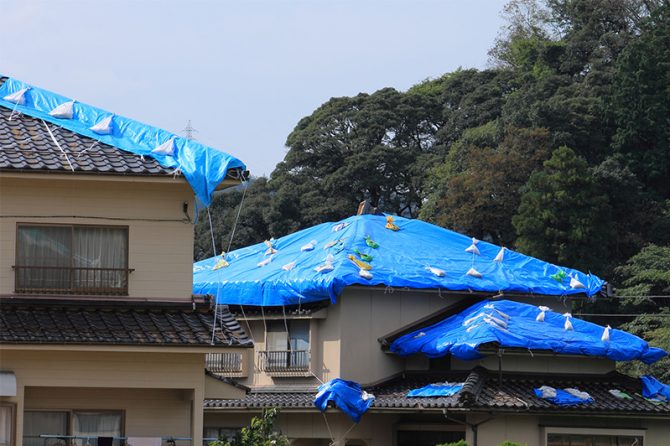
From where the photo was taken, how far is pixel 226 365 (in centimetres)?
3531

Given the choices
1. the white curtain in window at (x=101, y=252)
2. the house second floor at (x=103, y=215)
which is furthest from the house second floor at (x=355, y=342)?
the white curtain in window at (x=101, y=252)

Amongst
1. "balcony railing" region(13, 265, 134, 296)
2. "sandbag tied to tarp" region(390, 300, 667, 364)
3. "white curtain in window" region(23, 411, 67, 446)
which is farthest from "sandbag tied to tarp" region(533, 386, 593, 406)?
"white curtain in window" region(23, 411, 67, 446)

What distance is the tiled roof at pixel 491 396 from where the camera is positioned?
28.8 metres

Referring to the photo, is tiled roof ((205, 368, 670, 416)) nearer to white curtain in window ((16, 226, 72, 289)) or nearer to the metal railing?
the metal railing

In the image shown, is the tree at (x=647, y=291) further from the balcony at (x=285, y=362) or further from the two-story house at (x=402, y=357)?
the balcony at (x=285, y=362)

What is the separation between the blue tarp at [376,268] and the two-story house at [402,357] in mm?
46

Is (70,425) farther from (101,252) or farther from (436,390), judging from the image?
(436,390)

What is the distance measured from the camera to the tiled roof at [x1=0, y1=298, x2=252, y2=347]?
1809 centimetres

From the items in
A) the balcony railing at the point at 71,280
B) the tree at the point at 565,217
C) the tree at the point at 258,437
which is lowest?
the tree at the point at 258,437

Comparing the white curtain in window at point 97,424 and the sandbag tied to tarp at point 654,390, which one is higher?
the sandbag tied to tarp at point 654,390

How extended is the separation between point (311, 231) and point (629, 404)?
11.2 meters

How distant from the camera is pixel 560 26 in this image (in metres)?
79.2

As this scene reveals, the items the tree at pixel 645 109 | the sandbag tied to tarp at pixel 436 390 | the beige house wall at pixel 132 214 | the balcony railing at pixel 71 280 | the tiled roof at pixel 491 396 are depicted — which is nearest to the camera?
the balcony railing at pixel 71 280

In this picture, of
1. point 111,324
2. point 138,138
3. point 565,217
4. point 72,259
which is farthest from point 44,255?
point 565,217
